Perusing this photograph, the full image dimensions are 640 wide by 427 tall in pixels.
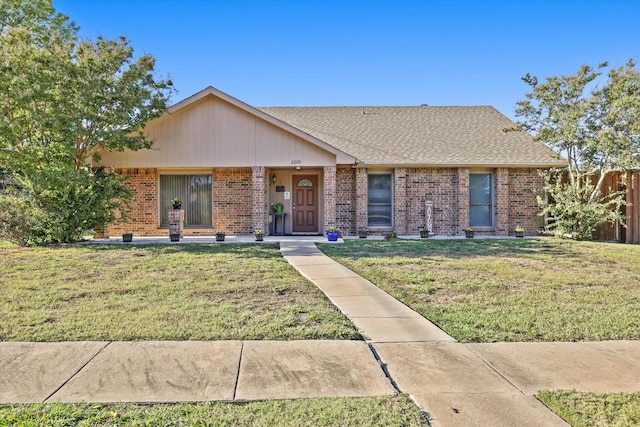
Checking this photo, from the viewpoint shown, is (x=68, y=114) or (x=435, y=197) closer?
(x=68, y=114)

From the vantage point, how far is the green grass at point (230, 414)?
8.75 ft

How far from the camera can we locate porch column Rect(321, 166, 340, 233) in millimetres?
13828

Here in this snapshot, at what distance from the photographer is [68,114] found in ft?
36.6

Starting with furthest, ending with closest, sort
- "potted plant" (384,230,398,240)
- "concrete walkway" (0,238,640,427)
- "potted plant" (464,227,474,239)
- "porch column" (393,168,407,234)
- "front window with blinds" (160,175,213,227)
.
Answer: "front window with blinds" (160,175,213,227) → "porch column" (393,168,407,234) → "potted plant" (464,227,474,239) → "potted plant" (384,230,398,240) → "concrete walkway" (0,238,640,427)

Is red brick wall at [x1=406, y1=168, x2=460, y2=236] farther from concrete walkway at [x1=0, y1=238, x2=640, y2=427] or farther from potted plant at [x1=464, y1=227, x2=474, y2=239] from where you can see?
concrete walkway at [x1=0, y1=238, x2=640, y2=427]

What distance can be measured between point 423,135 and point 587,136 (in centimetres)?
567

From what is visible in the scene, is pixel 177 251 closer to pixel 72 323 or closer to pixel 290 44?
pixel 72 323

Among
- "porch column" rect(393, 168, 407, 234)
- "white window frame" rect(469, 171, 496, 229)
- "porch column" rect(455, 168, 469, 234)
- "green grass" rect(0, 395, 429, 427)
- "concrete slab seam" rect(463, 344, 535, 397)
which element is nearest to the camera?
"green grass" rect(0, 395, 429, 427)

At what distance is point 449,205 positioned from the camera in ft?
48.6

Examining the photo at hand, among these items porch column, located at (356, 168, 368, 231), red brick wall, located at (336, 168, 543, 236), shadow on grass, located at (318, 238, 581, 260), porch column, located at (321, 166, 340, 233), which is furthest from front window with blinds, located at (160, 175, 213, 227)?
porch column, located at (356, 168, 368, 231)

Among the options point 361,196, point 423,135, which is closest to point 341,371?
point 361,196

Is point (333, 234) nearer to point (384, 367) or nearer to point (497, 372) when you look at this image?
point (384, 367)

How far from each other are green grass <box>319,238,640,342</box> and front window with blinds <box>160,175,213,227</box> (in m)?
5.86

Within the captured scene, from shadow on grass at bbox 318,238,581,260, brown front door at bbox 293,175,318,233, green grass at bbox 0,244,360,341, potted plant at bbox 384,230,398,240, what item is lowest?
green grass at bbox 0,244,360,341
